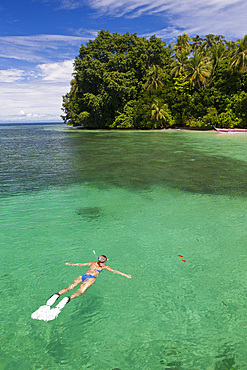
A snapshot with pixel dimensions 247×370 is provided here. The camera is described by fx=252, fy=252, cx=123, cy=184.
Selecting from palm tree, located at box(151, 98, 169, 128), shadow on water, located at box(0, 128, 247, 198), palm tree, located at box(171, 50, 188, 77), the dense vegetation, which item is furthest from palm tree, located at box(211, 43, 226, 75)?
shadow on water, located at box(0, 128, 247, 198)

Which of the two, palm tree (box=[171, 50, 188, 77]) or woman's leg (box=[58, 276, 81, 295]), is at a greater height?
palm tree (box=[171, 50, 188, 77])

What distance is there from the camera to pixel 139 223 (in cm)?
877

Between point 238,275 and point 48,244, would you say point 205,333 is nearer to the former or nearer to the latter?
point 238,275

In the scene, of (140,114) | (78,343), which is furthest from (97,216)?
(140,114)

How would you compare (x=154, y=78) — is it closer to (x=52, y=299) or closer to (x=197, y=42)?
(x=197, y=42)

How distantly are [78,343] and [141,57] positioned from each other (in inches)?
2524

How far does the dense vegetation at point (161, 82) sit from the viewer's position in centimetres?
5188

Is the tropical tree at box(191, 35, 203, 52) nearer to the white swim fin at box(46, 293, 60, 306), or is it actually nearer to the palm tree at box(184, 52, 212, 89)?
the palm tree at box(184, 52, 212, 89)

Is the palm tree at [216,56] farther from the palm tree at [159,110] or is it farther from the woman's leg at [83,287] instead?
the woman's leg at [83,287]

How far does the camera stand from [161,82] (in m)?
58.2

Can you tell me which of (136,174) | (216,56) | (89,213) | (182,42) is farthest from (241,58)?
(89,213)

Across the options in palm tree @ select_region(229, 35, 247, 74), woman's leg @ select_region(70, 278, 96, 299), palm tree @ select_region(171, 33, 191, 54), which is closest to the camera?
woman's leg @ select_region(70, 278, 96, 299)

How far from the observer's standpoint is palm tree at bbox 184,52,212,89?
51.7 m

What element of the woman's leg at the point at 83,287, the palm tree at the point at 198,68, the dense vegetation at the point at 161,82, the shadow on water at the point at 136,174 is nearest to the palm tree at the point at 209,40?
the dense vegetation at the point at 161,82
